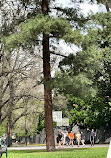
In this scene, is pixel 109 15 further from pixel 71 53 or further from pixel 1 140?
pixel 1 140

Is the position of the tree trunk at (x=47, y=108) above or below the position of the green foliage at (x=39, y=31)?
below

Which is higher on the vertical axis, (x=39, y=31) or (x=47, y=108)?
(x=39, y=31)

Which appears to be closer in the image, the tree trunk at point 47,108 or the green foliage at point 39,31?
the green foliage at point 39,31

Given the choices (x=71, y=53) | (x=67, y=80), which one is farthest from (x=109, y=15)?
(x=67, y=80)

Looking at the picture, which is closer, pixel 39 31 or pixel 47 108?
pixel 39 31

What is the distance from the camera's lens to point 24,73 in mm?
34906

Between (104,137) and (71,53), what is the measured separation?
24350mm

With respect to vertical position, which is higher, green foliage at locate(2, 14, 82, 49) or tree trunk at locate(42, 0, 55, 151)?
green foliage at locate(2, 14, 82, 49)

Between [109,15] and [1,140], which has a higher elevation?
[109,15]

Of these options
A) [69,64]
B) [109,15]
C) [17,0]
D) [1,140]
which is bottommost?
[1,140]

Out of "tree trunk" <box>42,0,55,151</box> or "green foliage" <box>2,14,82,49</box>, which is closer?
"green foliage" <box>2,14,82,49</box>

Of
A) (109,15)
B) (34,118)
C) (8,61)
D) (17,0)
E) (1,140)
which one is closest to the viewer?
(1,140)

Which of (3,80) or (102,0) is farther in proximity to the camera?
(3,80)

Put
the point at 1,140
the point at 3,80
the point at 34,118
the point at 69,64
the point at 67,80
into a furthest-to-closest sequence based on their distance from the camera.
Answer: the point at 34,118
the point at 3,80
the point at 69,64
the point at 67,80
the point at 1,140
